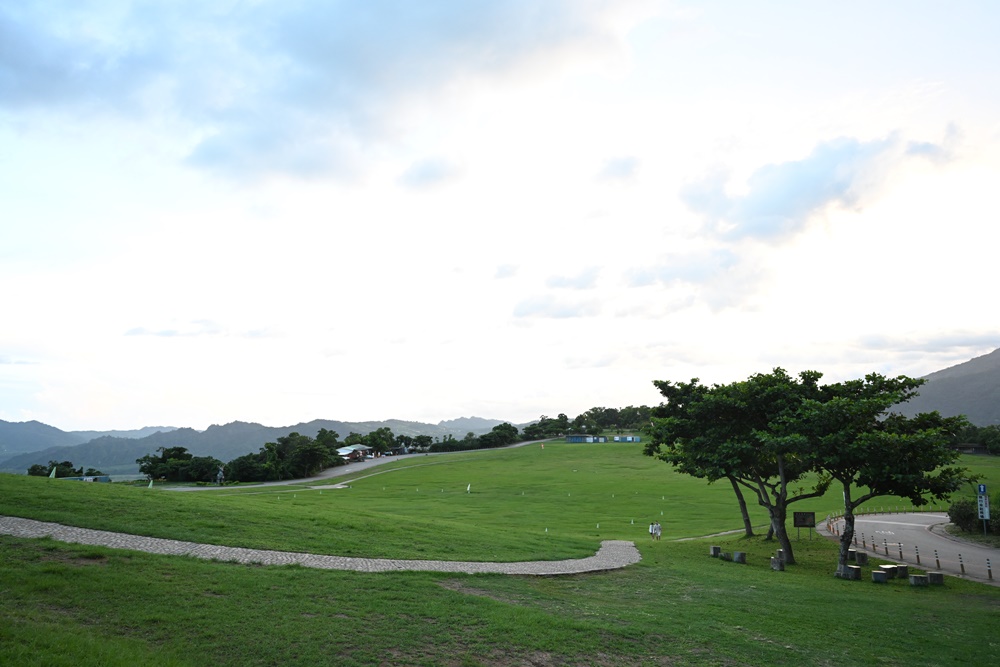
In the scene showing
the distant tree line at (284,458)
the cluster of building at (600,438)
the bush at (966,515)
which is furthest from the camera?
the cluster of building at (600,438)

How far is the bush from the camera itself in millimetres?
42966

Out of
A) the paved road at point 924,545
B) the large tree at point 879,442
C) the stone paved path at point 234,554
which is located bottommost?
the paved road at point 924,545

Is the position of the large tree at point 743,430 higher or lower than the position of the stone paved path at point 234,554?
higher

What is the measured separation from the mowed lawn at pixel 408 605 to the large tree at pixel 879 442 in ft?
14.2

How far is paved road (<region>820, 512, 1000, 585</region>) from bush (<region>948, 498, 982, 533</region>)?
1415mm

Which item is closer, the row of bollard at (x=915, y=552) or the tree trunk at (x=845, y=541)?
the tree trunk at (x=845, y=541)

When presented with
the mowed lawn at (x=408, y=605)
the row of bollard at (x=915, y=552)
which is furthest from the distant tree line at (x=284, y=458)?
the mowed lawn at (x=408, y=605)

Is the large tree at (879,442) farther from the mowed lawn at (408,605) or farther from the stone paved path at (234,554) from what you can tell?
the stone paved path at (234,554)

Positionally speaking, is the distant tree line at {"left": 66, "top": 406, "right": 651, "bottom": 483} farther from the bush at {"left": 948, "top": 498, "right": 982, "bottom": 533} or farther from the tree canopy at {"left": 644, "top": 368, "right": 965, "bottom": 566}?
the bush at {"left": 948, "top": 498, "right": 982, "bottom": 533}

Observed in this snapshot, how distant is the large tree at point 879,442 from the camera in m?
26.9

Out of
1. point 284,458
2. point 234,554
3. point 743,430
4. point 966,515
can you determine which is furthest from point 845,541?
point 284,458

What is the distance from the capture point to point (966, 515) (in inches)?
1703

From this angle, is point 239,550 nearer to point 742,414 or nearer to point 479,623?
point 479,623

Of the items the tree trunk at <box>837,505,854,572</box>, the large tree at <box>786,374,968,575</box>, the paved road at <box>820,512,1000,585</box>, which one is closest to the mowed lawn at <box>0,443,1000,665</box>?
the tree trunk at <box>837,505,854,572</box>
